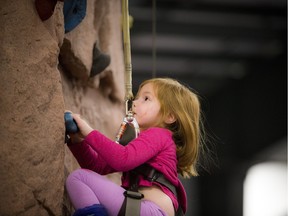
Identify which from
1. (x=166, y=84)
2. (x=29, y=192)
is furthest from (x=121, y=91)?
(x=29, y=192)

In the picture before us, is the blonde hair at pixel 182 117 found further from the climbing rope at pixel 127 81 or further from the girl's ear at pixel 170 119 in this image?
the climbing rope at pixel 127 81

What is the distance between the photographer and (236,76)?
21.1 ft

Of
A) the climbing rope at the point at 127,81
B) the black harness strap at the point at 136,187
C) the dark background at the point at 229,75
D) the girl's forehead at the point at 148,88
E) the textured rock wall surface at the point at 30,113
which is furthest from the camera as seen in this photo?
the dark background at the point at 229,75

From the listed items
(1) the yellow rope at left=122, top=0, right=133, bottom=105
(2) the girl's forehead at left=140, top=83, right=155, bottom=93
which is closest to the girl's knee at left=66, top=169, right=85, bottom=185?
(1) the yellow rope at left=122, top=0, right=133, bottom=105

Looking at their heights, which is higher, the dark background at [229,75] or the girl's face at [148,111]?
the girl's face at [148,111]

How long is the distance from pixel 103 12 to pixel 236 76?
3872 mm

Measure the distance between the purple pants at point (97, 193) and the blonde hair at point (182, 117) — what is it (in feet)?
1.00

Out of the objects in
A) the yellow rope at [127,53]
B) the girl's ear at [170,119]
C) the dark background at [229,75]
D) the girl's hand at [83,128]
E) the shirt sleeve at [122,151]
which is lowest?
the dark background at [229,75]

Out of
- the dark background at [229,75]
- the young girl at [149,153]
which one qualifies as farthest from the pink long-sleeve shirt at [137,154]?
the dark background at [229,75]

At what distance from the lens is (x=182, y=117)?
194 cm

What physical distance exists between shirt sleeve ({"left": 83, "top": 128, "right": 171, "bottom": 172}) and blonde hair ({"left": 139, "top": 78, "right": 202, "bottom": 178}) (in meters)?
0.21

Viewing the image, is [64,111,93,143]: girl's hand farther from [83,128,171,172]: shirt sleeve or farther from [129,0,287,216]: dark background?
[129,0,287,216]: dark background

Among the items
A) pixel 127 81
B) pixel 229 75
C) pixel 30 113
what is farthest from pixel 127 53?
pixel 229 75

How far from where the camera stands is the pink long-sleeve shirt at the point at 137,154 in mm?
1698
